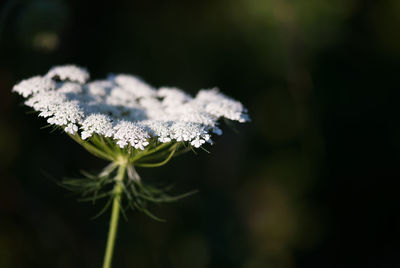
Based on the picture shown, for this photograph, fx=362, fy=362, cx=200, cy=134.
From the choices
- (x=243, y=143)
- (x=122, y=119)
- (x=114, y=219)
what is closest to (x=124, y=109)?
(x=122, y=119)

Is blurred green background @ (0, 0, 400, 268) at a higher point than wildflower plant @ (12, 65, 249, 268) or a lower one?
higher

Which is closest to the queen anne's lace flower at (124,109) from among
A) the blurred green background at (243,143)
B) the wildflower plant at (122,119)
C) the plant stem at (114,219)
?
the wildflower plant at (122,119)

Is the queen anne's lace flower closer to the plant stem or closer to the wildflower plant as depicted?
the wildflower plant

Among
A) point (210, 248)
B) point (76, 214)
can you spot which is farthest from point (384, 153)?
point (76, 214)

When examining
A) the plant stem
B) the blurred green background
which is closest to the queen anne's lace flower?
the plant stem

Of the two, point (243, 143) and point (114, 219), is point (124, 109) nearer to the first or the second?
point (114, 219)

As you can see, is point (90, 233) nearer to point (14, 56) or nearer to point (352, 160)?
point (14, 56)
